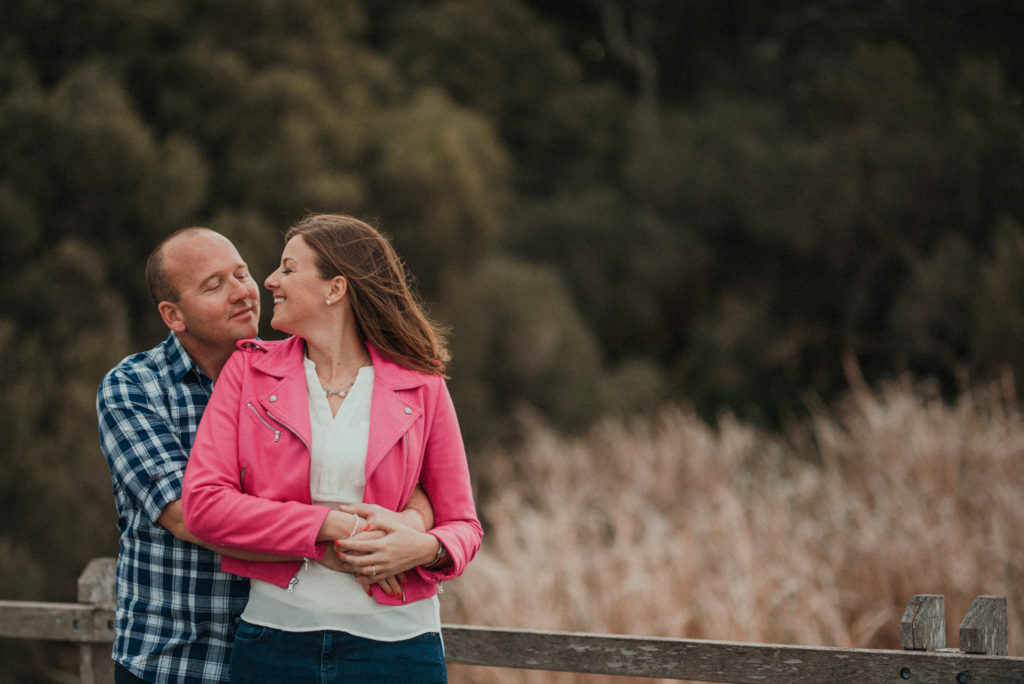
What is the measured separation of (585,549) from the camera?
4852mm

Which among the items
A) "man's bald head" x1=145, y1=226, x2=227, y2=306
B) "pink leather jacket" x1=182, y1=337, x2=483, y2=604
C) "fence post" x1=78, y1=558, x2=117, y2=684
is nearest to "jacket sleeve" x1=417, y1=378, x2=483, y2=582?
"pink leather jacket" x1=182, y1=337, x2=483, y2=604

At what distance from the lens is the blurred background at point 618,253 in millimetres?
4418

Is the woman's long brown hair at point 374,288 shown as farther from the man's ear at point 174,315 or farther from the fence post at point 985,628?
the fence post at point 985,628

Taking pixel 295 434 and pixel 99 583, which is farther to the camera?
pixel 99 583

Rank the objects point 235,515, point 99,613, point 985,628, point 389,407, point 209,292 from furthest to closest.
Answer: point 99,613
point 985,628
point 209,292
point 389,407
point 235,515

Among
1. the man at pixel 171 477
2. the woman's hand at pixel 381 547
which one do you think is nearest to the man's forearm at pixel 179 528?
the man at pixel 171 477

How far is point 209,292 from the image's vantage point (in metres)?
1.64

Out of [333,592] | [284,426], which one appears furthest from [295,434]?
[333,592]

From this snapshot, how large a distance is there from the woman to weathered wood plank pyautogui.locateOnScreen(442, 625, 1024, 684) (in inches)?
25.3

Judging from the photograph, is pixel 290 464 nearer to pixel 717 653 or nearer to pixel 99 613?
pixel 717 653

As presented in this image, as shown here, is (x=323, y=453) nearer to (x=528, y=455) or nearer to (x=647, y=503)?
(x=647, y=503)

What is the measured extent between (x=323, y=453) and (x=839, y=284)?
1146cm

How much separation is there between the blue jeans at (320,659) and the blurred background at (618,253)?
228 cm

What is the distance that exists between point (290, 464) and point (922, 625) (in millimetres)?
1178
